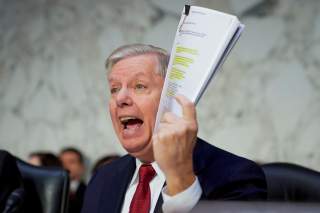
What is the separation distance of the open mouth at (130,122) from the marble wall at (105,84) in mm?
3545

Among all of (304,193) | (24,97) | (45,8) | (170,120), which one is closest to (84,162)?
(24,97)

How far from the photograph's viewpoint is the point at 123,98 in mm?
1991

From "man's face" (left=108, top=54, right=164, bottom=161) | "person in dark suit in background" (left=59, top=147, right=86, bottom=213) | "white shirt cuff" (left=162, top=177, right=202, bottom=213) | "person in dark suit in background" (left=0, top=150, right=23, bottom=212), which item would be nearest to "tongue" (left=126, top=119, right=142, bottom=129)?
"man's face" (left=108, top=54, right=164, bottom=161)

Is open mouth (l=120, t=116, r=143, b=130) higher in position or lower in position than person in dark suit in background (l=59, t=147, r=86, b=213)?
higher

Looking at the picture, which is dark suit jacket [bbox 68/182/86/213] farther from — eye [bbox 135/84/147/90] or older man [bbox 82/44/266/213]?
eye [bbox 135/84/147/90]

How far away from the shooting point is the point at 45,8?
6.52 m

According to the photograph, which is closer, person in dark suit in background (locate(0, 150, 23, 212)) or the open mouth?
the open mouth

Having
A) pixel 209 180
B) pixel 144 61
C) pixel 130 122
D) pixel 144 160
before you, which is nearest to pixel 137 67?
pixel 144 61

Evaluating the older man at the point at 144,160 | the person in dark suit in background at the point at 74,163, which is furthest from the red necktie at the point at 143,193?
the person in dark suit in background at the point at 74,163

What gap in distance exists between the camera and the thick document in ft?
4.41

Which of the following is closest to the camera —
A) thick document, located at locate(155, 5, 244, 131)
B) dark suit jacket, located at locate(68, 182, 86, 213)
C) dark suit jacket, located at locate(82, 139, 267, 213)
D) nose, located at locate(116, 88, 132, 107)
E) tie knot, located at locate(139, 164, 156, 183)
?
thick document, located at locate(155, 5, 244, 131)

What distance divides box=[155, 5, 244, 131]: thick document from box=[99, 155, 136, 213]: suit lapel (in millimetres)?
858

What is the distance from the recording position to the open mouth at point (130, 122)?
6.67 feet

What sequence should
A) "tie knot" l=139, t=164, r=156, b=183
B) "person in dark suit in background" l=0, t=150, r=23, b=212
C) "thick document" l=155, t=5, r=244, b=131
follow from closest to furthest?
"thick document" l=155, t=5, r=244, b=131 < "tie knot" l=139, t=164, r=156, b=183 < "person in dark suit in background" l=0, t=150, r=23, b=212
